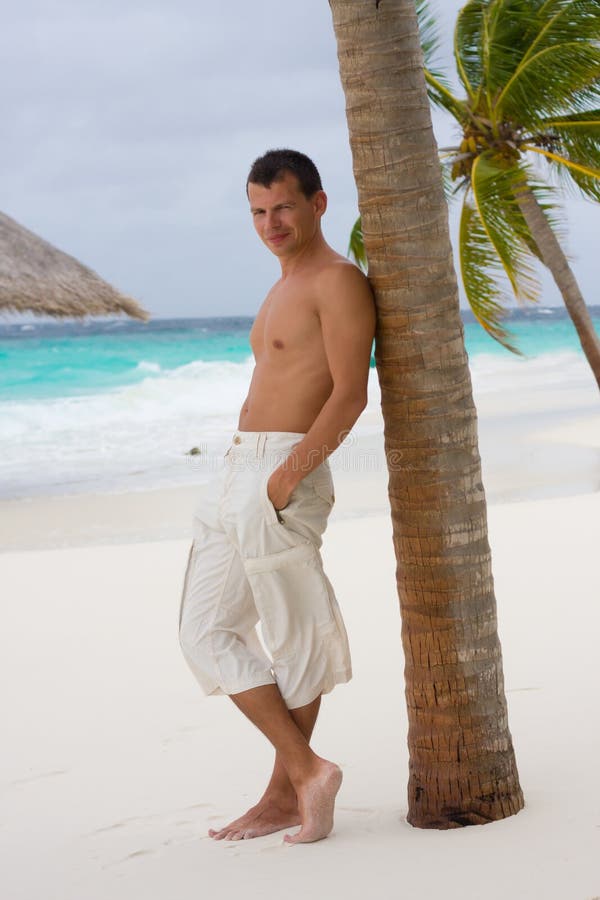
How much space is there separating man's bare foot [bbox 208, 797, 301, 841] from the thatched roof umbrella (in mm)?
5499

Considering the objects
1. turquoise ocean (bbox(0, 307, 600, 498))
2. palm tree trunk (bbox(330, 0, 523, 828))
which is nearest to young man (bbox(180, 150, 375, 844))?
palm tree trunk (bbox(330, 0, 523, 828))

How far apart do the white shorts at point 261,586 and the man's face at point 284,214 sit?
560 mm

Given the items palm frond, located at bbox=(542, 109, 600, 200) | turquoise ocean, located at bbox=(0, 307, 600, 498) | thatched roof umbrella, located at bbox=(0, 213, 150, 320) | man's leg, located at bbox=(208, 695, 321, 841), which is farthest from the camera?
turquoise ocean, located at bbox=(0, 307, 600, 498)

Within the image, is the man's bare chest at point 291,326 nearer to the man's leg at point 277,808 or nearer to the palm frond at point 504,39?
the man's leg at point 277,808

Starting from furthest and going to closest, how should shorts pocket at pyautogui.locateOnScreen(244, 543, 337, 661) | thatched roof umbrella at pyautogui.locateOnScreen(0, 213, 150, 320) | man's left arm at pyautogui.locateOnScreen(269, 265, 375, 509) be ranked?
thatched roof umbrella at pyautogui.locateOnScreen(0, 213, 150, 320) < shorts pocket at pyautogui.locateOnScreen(244, 543, 337, 661) < man's left arm at pyautogui.locateOnScreen(269, 265, 375, 509)

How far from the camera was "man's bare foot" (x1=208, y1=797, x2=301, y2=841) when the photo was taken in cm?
296

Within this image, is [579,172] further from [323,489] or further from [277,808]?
[277,808]

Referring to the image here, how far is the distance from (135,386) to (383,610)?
72.9 ft

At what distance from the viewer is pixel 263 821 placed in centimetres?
299

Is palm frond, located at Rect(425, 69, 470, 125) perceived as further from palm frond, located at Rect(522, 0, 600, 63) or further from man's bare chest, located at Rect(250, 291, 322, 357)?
man's bare chest, located at Rect(250, 291, 322, 357)

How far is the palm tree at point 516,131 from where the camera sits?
9.32m

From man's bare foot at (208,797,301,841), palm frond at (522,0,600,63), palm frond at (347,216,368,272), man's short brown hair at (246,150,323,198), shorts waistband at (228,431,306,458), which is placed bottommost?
man's bare foot at (208,797,301,841)

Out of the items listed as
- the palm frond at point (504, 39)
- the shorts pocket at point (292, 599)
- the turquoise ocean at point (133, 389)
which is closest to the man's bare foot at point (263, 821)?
the shorts pocket at point (292, 599)

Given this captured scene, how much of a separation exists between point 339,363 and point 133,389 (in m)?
23.9
